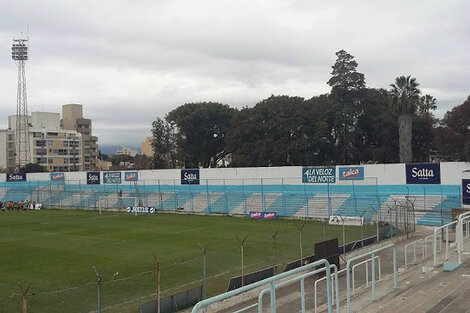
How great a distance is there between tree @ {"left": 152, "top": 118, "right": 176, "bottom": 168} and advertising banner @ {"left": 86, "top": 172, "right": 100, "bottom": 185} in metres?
30.8

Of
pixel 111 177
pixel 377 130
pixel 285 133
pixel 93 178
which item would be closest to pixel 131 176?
pixel 111 177

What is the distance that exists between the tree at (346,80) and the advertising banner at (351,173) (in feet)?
97.4

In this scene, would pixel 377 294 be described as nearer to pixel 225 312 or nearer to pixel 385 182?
pixel 225 312

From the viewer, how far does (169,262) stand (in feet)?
82.4

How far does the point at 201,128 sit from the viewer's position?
8862cm

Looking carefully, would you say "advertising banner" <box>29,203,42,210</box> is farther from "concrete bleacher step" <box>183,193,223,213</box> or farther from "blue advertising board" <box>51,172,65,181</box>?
"concrete bleacher step" <box>183,193,223,213</box>

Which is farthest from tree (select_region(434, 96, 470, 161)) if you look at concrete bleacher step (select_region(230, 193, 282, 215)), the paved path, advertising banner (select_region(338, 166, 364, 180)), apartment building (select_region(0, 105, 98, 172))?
apartment building (select_region(0, 105, 98, 172))

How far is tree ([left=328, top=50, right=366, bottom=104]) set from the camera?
7738 cm

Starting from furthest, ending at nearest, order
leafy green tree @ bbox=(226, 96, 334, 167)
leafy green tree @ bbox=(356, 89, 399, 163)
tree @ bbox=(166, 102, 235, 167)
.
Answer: tree @ bbox=(166, 102, 235, 167)
leafy green tree @ bbox=(356, 89, 399, 163)
leafy green tree @ bbox=(226, 96, 334, 167)

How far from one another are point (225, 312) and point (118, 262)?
11.3 m

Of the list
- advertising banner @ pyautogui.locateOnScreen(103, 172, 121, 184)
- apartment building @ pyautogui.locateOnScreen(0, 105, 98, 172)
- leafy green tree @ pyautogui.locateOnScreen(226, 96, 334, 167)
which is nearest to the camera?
advertising banner @ pyautogui.locateOnScreen(103, 172, 121, 184)

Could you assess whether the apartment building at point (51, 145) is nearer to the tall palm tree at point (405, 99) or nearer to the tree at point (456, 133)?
the tall palm tree at point (405, 99)

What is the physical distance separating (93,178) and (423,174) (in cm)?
4735

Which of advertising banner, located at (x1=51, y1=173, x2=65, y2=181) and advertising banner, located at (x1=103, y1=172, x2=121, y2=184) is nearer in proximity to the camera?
advertising banner, located at (x1=103, y1=172, x2=121, y2=184)
